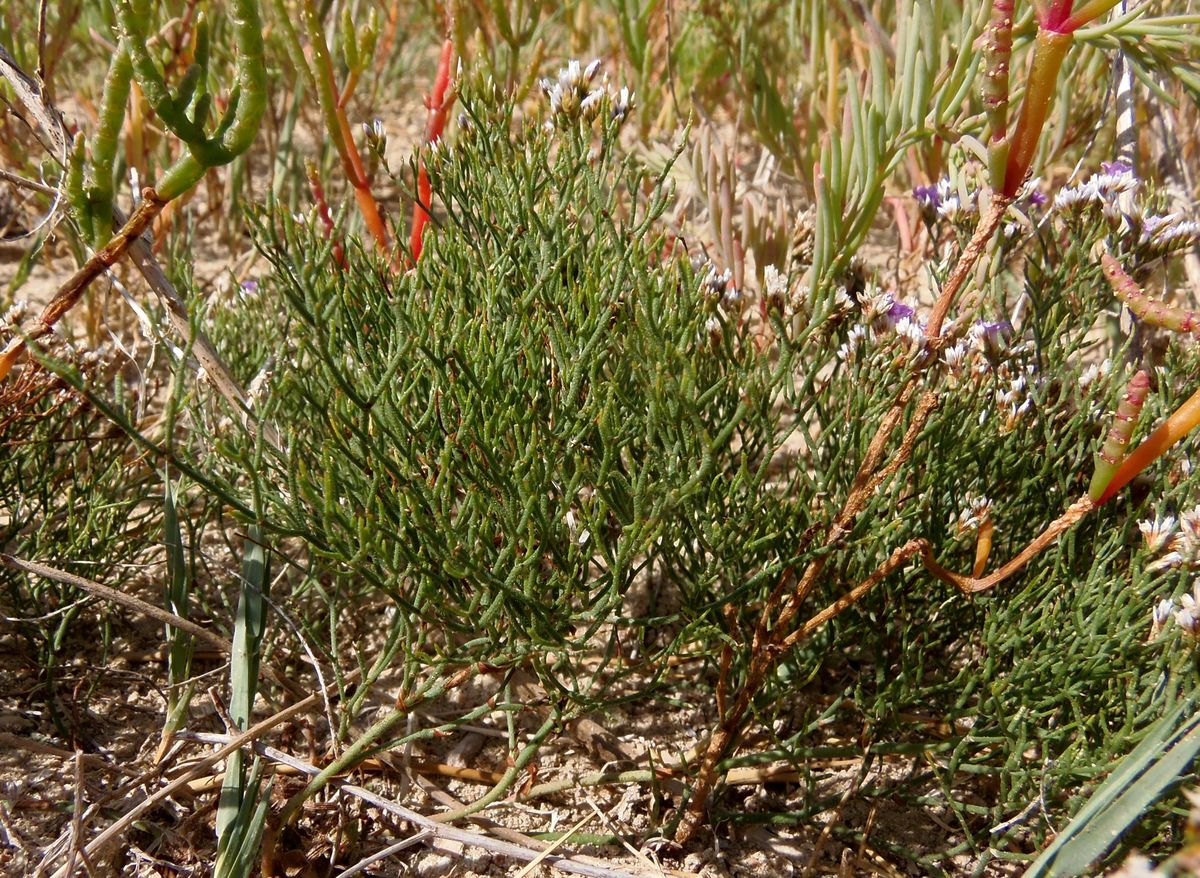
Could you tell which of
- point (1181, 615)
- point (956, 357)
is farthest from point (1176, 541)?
point (956, 357)

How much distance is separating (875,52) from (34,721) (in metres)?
1.87

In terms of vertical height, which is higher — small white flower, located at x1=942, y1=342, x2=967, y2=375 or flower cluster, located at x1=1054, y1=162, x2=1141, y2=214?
flower cluster, located at x1=1054, y1=162, x2=1141, y2=214

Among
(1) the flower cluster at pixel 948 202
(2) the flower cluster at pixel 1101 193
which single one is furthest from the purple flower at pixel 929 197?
(2) the flower cluster at pixel 1101 193

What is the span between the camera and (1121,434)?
1.18 meters

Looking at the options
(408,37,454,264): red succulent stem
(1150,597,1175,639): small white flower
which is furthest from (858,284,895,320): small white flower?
(408,37,454,264): red succulent stem

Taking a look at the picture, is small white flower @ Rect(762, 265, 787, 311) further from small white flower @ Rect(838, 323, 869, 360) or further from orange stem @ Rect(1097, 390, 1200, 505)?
orange stem @ Rect(1097, 390, 1200, 505)

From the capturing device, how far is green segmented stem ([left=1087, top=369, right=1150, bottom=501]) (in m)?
1.13

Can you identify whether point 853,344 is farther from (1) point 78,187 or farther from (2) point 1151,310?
(1) point 78,187

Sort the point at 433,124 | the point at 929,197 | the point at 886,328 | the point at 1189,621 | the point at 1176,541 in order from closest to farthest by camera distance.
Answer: the point at 1189,621
the point at 1176,541
the point at 886,328
the point at 929,197
the point at 433,124

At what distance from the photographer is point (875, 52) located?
1908 millimetres

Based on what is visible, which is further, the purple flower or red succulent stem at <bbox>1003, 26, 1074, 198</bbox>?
the purple flower

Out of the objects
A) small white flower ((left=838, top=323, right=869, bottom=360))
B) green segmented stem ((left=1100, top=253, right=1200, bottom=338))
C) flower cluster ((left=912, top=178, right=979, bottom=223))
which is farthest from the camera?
flower cluster ((left=912, top=178, right=979, bottom=223))

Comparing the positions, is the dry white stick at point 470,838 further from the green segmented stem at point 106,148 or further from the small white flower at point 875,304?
the small white flower at point 875,304

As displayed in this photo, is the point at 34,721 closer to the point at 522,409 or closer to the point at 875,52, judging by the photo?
the point at 522,409
